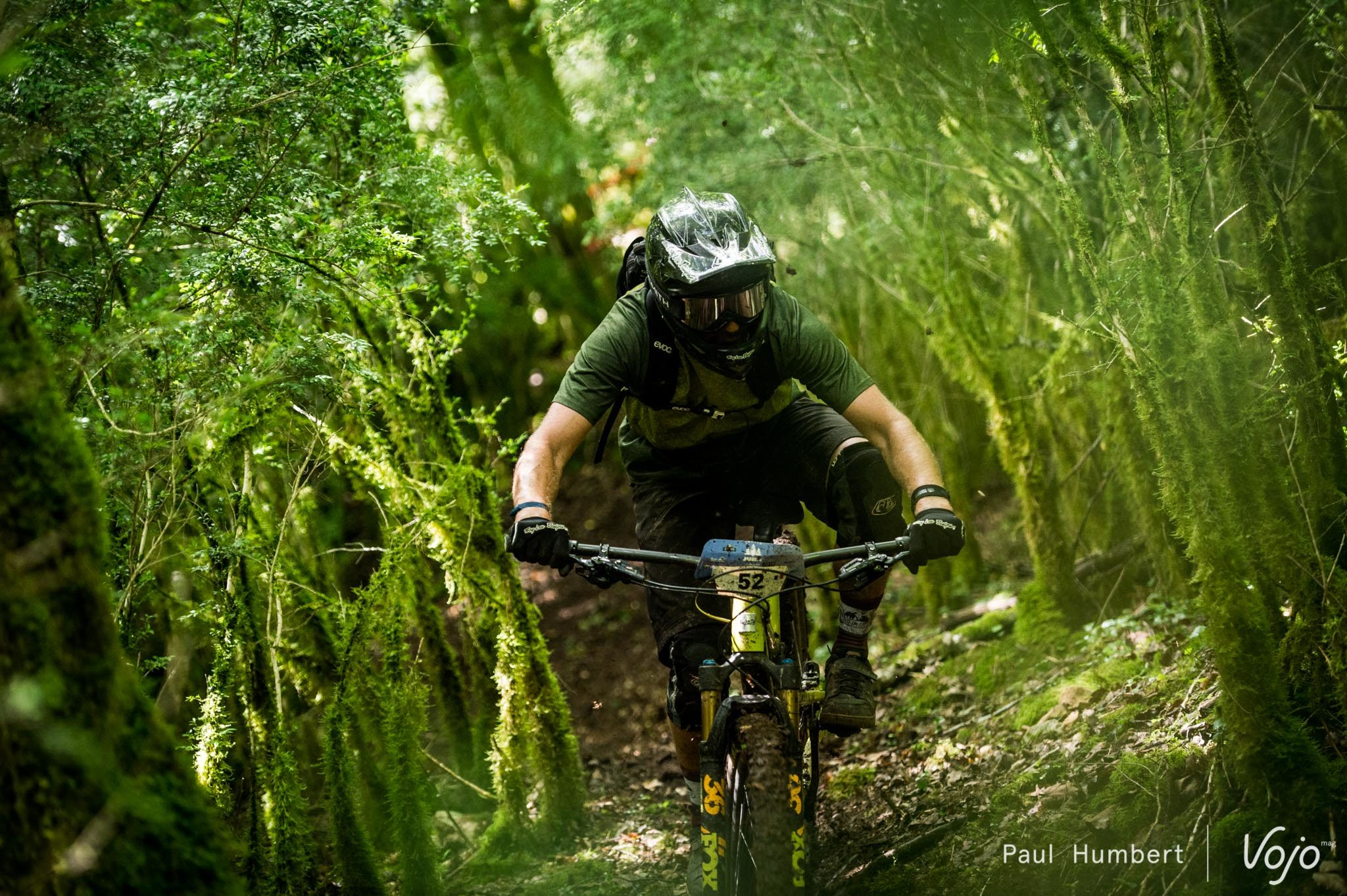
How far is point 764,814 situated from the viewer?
10.2ft

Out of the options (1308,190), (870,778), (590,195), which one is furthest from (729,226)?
(590,195)

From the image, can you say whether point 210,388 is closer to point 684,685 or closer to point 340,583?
point 684,685

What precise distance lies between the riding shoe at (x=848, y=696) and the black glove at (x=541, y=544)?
1406mm

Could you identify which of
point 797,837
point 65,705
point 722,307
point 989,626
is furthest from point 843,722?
point 989,626

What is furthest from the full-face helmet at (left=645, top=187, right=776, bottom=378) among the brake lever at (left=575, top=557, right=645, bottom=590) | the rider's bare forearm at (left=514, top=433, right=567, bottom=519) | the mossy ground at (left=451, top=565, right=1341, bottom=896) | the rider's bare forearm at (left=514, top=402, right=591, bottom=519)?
the mossy ground at (left=451, top=565, right=1341, bottom=896)

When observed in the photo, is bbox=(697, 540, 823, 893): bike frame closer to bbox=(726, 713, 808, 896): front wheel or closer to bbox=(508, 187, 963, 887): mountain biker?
bbox=(726, 713, 808, 896): front wheel

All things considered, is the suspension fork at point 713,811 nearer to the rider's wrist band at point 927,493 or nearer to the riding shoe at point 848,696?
the riding shoe at point 848,696

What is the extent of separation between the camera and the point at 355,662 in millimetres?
4672

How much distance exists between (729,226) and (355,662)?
2.74m

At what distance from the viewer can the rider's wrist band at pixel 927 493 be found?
3869 mm

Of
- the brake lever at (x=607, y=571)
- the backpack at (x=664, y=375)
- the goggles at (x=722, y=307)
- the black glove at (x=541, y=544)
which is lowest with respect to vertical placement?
the brake lever at (x=607, y=571)

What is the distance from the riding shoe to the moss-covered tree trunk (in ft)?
8.38

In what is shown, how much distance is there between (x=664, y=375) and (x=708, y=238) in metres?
0.63

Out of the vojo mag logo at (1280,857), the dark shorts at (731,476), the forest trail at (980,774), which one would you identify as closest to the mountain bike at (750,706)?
the dark shorts at (731,476)
